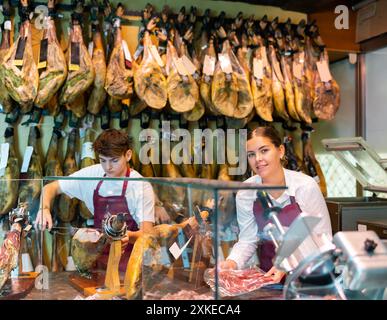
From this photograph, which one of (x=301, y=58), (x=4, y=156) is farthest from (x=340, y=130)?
(x=4, y=156)

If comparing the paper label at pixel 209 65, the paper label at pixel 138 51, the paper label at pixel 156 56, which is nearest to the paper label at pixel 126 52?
the paper label at pixel 138 51

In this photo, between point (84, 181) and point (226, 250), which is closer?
point (226, 250)

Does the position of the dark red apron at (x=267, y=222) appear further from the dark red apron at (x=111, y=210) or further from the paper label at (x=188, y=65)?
the paper label at (x=188, y=65)

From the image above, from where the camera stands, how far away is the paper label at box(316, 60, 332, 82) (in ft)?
13.8

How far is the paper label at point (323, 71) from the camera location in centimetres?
421

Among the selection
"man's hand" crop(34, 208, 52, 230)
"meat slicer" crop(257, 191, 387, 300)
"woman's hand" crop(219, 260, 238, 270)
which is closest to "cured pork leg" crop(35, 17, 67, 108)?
"man's hand" crop(34, 208, 52, 230)

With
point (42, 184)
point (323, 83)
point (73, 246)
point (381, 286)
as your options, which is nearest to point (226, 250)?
point (381, 286)

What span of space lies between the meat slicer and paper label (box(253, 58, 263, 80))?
2.75m

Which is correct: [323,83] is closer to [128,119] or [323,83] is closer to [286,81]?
[286,81]

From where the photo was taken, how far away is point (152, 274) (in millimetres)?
1712

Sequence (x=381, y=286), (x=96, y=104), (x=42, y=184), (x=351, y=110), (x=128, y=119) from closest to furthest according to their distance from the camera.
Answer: (x=381, y=286) → (x=42, y=184) → (x=96, y=104) → (x=128, y=119) → (x=351, y=110)

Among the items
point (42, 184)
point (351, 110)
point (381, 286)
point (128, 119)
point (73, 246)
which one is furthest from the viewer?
point (351, 110)

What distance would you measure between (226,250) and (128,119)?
97.8 inches

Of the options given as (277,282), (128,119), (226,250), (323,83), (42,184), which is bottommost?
(277,282)
